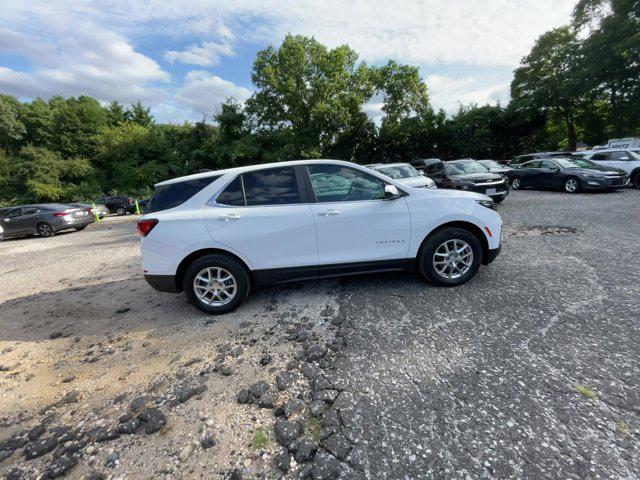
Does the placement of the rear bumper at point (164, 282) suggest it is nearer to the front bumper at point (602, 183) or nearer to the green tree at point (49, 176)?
the front bumper at point (602, 183)

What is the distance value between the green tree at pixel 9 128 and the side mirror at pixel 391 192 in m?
51.3

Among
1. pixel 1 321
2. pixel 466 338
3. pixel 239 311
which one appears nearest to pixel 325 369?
pixel 466 338

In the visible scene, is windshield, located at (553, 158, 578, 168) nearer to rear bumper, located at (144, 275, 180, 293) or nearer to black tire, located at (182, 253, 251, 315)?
black tire, located at (182, 253, 251, 315)

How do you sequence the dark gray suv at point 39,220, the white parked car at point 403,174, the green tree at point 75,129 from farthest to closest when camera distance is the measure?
the green tree at point 75,129
the dark gray suv at point 39,220
the white parked car at point 403,174

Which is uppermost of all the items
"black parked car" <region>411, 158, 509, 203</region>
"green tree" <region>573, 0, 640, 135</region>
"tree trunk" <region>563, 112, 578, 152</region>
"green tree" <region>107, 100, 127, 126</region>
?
"green tree" <region>107, 100, 127, 126</region>

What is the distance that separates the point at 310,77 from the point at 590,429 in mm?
30624

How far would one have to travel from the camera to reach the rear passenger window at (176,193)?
11.7 feet

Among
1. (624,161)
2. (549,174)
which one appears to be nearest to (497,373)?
(549,174)

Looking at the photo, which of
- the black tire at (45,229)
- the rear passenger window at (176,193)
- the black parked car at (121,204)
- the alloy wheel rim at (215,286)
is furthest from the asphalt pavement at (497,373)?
the black parked car at (121,204)

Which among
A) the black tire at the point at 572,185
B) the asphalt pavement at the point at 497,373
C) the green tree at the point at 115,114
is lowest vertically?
the asphalt pavement at the point at 497,373

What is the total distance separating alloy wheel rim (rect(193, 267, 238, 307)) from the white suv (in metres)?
0.01

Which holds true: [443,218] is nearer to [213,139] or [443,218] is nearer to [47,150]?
[213,139]

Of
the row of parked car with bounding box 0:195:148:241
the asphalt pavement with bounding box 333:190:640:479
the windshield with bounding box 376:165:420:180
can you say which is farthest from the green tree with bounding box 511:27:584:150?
the row of parked car with bounding box 0:195:148:241

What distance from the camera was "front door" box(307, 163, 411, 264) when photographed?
11.7 feet
